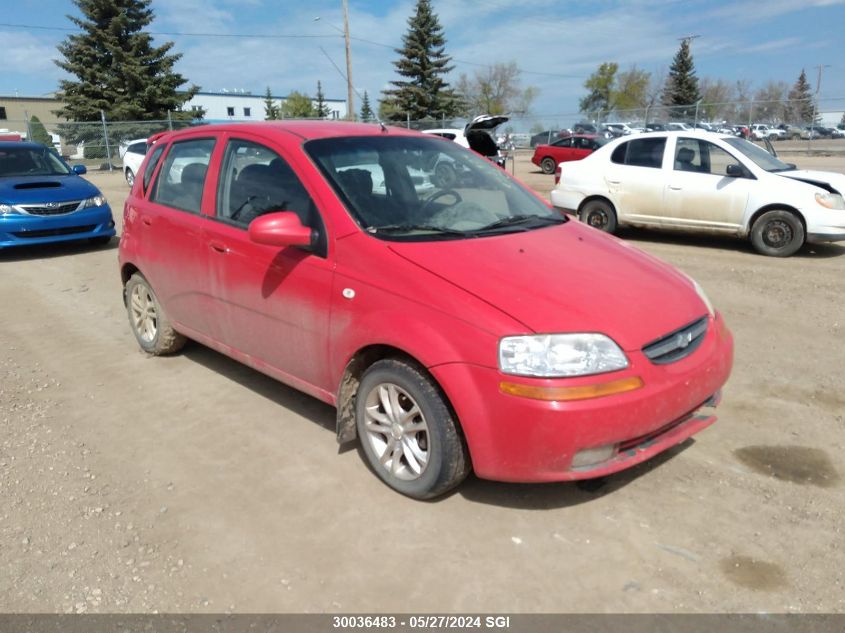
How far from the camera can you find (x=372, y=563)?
2.75 meters

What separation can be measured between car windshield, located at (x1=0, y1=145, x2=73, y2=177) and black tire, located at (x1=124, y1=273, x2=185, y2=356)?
5.76 meters

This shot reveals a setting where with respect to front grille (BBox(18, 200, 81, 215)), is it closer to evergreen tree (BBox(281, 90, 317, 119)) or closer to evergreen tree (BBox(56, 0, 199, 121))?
evergreen tree (BBox(56, 0, 199, 121))

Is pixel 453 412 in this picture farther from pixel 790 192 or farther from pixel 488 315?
pixel 790 192

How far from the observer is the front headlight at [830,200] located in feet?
27.2

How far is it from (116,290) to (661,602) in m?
6.79

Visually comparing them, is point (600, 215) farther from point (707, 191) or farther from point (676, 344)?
point (676, 344)

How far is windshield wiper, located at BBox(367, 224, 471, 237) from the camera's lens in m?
3.30

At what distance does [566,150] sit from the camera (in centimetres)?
2378

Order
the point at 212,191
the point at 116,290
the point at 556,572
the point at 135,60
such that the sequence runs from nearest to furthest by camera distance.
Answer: the point at 556,572
the point at 212,191
the point at 116,290
the point at 135,60

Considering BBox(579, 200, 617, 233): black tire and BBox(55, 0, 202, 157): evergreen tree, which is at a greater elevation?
BBox(55, 0, 202, 157): evergreen tree

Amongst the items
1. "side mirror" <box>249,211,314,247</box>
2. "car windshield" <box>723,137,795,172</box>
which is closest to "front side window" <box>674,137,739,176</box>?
Answer: "car windshield" <box>723,137,795,172</box>

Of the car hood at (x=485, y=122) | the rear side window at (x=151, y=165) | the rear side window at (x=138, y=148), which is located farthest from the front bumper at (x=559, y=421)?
the rear side window at (x=138, y=148)

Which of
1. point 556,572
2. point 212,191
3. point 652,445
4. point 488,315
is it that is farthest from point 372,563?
point 212,191
